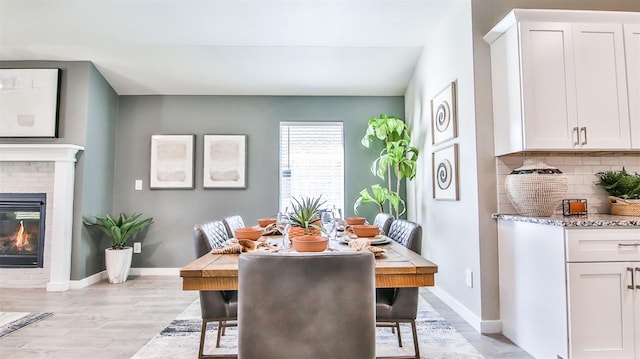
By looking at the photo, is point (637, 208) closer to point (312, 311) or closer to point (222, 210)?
point (312, 311)

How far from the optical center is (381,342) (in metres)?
2.27

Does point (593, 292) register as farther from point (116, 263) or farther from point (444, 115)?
point (116, 263)

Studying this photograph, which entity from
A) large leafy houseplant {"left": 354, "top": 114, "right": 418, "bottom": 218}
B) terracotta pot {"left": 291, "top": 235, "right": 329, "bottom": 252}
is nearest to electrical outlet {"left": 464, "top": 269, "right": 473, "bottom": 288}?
large leafy houseplant {"left": 354, "top": 114, "right": 418, "bottom": 218}

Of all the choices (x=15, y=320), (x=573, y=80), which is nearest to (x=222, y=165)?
(x=15, y=320)

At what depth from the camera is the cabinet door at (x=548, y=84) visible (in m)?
2.24

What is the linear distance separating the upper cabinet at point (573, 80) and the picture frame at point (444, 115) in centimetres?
59

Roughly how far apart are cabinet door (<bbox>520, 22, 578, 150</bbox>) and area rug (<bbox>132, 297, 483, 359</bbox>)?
145cm

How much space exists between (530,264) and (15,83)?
5.30m

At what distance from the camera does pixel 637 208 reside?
91.0 inches

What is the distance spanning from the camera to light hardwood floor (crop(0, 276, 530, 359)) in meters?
2.20

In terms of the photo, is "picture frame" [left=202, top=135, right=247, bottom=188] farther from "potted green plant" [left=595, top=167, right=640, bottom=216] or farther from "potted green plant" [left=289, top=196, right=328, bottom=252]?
"potted green plant" [left=595, top=167, right=640, bottom=216]

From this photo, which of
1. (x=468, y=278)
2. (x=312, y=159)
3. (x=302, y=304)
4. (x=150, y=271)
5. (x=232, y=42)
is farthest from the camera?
(x=312, y=159)

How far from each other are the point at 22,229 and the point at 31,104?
1407 mm

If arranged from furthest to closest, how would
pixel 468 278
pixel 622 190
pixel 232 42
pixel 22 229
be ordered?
pixel 22 229, pixel 232 42, pixel 468 278, pixel 622 190
